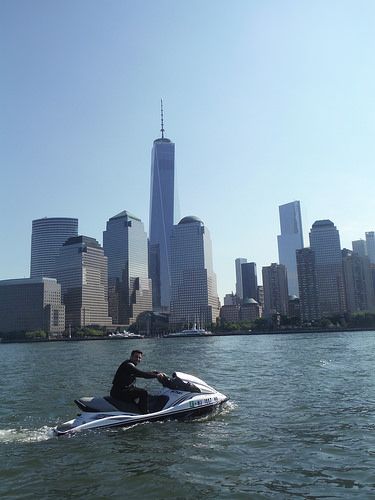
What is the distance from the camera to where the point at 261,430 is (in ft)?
50.5

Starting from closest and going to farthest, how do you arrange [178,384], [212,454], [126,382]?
[212,454], [126,382], [178,384]

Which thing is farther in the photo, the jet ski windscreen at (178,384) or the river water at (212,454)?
the jet ski windscreen at (178,384)

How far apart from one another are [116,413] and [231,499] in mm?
6803

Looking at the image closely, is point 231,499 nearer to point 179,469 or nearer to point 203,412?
point 179,469

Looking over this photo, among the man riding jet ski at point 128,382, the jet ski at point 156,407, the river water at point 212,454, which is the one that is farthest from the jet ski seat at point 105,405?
the river water at point 212,454

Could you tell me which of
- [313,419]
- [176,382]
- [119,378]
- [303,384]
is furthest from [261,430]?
[303,384]

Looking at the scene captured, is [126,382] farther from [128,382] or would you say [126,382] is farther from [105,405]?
[105,405]

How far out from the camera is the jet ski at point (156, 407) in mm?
15492

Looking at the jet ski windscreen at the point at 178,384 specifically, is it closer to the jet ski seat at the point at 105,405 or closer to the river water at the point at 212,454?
the river water at the point at 212,454

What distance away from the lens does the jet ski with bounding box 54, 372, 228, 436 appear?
15.5 m

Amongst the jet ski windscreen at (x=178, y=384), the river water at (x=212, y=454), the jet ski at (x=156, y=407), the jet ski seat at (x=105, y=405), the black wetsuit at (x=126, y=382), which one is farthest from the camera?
the jet ski windscreen at (x=178, y=384)

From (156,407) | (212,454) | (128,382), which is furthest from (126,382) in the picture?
(212,454)

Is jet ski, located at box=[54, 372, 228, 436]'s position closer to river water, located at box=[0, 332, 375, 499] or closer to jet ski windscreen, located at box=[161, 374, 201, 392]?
jet ski windscreen, located at box=[161, 374, 201, 392]

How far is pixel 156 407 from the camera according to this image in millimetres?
16844
